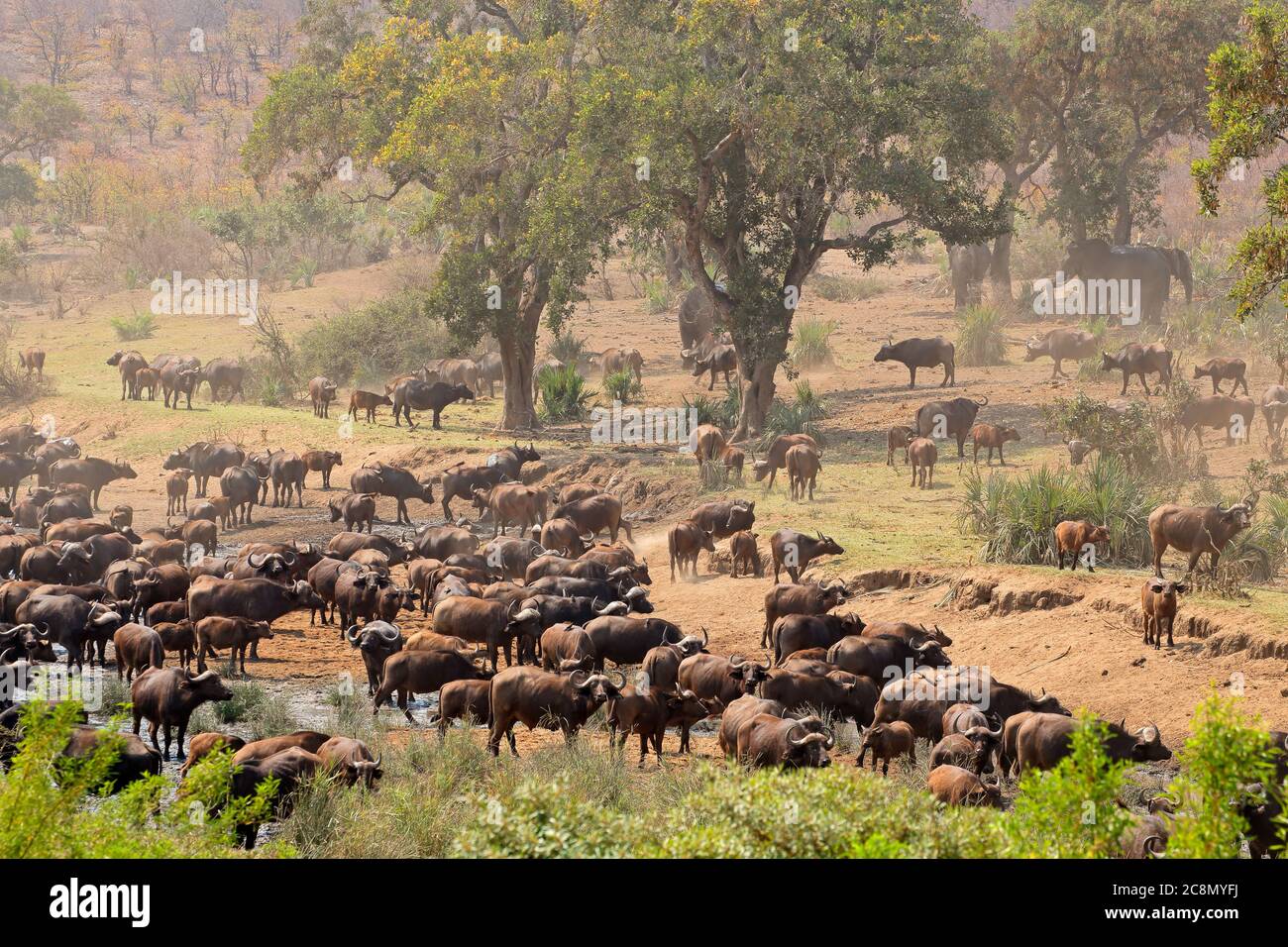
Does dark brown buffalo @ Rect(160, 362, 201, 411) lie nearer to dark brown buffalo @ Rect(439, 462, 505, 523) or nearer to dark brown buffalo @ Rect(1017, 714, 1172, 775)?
dark brown buffalo @ Rect(439, 462, 505, 523)

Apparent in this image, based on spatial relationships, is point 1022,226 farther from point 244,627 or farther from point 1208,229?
point 244,627

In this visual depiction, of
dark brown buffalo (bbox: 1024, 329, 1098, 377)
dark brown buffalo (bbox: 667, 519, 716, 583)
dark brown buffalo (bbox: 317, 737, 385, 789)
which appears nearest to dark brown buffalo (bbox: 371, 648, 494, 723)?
dark brown buffalo (bbox: 317, 737, 385, 789)

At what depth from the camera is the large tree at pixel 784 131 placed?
2797cm

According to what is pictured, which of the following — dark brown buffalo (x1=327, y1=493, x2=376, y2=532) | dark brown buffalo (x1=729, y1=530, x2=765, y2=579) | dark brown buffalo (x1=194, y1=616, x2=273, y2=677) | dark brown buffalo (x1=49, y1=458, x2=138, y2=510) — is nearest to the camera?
dark brown buffalo (x1=194, y1=616, x2=273, y2=677)

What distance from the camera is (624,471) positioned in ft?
94.4

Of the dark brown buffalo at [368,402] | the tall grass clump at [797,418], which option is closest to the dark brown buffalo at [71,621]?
the tall grass clump at [797,418]

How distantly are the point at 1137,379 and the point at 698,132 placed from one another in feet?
41.6

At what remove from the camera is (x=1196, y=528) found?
709 inches

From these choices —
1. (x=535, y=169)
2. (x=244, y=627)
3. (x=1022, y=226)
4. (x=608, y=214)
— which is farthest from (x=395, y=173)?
(x=1022, y=226)

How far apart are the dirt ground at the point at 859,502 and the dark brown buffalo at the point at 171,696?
314cm

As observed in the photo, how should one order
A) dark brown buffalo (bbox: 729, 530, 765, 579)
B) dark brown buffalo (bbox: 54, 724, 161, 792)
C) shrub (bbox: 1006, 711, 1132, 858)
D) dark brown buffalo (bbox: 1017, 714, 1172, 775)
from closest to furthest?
shrub (bbox: 1006, 711, 1132, 858) < dark brown buffalo (bbox: 54, 724, 161, 792) < dark brown buffalo (bbox: 1017, 714, 1172, 775) < dark brown buffalo (bbox: 729, 530, 765, 579)

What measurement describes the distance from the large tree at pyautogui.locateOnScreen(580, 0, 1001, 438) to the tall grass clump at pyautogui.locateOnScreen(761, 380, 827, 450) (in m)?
0.98

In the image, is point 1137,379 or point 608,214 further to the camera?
point 1137,379

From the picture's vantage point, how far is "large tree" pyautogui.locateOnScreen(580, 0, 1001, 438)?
2797cm
